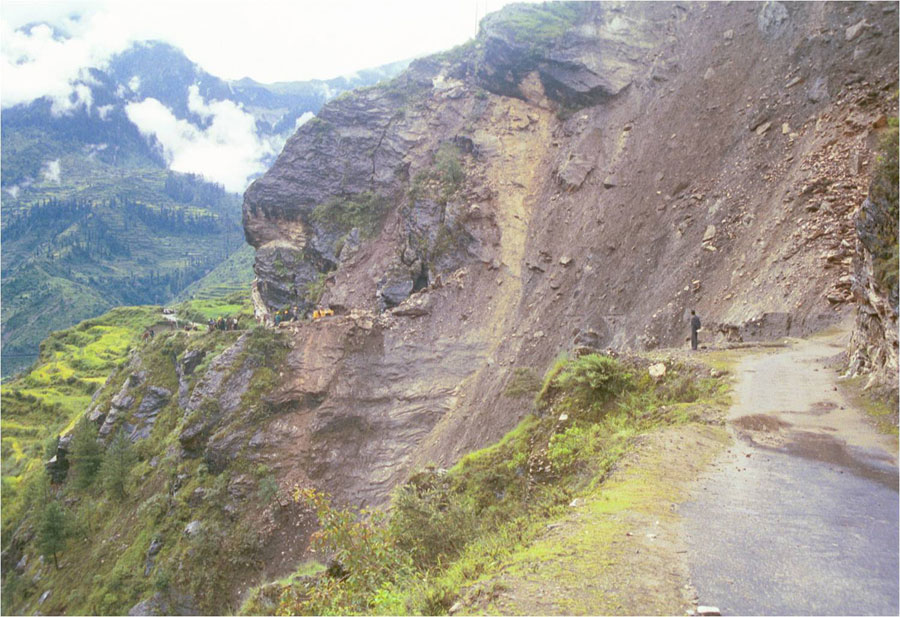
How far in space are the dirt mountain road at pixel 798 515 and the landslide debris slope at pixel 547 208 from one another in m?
8.54

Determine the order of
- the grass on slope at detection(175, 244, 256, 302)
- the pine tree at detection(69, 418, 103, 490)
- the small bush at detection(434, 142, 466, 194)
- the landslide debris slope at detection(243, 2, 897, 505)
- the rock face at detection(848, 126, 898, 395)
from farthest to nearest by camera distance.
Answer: the grass on slope at detection(175, 244, 256, 302), the small bush at detection(434, 142, 466, 194), the pine tree at detection(69, 418, 103, 490), the landslide debris slope at detection(243, 2, 897, 505), the rock face at detection(848, 126, 898, 395)

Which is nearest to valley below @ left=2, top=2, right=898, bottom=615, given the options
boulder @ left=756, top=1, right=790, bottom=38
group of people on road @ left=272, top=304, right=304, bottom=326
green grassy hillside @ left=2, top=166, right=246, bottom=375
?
boulder @ left=756, top=1, right=790, bottom=38

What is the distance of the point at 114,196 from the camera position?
151m

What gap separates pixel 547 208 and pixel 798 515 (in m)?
26.8

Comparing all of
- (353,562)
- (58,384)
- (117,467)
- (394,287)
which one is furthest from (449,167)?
(58,384)

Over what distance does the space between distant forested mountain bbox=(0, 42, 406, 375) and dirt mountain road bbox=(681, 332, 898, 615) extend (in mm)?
114625

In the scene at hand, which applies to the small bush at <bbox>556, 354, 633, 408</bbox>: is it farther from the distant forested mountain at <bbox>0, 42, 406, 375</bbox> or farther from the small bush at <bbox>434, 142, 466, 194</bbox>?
the distant forested mountain at <bbox>0, 42, 406, 375</bbox>

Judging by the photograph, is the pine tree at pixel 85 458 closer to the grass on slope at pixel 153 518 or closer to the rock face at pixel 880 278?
the grass on slope at pixel 153 518

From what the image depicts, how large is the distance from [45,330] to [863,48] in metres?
127

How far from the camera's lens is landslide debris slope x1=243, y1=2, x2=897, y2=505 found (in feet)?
61.3

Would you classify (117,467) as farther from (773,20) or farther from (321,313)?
(773,20)

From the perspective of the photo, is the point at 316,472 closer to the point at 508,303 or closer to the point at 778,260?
the point at 508,303

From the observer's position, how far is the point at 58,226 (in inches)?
5576

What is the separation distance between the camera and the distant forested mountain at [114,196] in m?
117
